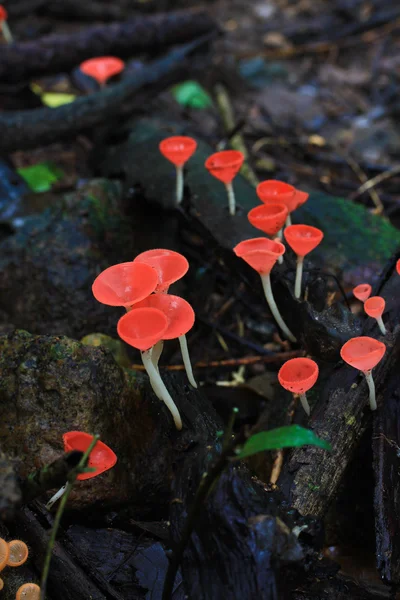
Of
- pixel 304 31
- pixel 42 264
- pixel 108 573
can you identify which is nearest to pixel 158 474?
pixel 108 573

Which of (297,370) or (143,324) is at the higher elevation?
(143,324)

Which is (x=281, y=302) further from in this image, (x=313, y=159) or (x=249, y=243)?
(x=313, y=159)

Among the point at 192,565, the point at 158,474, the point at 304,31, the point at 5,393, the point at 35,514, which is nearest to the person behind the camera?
the point at 192,565

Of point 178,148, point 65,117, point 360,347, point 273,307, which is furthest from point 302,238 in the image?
point 65,117

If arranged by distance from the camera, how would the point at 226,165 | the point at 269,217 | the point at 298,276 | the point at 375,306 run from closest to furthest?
the point at 375,306 < the point at 269,217 < the point at 298,276 < the point at 226,165

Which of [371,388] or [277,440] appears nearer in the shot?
[277,440]

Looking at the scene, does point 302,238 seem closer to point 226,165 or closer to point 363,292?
point 363,292

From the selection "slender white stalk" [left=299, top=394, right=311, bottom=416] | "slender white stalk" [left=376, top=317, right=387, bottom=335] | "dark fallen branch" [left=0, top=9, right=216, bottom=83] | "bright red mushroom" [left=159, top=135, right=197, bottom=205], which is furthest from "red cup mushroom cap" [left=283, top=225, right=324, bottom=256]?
"dark fallen branch" [left=0, top=9, right=216, bottom=83]
